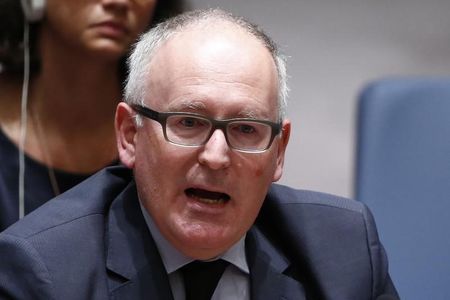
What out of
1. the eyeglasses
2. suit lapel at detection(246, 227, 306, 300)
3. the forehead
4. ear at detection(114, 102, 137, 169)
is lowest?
suit lapel at detection(246, 227, 306, 300)

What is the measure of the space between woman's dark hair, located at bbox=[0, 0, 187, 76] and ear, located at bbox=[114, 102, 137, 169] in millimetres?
905

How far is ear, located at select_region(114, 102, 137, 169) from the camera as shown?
1.47 metres

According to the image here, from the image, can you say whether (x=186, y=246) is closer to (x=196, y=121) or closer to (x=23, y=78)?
(x=196, y=121)

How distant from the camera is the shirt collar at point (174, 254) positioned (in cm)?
144

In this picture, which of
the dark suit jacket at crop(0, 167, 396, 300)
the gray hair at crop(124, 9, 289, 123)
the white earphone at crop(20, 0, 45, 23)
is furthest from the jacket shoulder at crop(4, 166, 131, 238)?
the white earphone at crop(20, 0, 45, 23)

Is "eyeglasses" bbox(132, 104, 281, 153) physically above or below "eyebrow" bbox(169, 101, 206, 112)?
below

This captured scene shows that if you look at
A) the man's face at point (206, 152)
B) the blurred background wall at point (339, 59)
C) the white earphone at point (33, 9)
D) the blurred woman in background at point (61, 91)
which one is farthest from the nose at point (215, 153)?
the blurred background wall at point (339, 59)

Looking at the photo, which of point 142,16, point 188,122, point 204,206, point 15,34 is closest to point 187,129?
point 188,122

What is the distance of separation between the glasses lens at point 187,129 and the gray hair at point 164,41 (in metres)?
0.08

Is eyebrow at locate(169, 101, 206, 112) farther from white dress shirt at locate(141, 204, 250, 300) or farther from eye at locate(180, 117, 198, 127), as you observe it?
white dress shirt at locate(141, 204, 250, 300)

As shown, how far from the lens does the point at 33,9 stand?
7.50 ft

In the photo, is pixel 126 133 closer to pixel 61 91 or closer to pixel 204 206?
pixel 204 206

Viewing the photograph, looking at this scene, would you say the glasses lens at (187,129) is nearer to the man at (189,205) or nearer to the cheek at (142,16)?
the man at (189,205)

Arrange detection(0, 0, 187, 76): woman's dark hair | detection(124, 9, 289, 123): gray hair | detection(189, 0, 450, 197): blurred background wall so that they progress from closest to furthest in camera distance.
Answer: detection(124, 9, 289, 123): gray hair, detection(0, 0, 187, 76): woman's dark hair, detection(189, 0, 450, 197): blurred background wall
